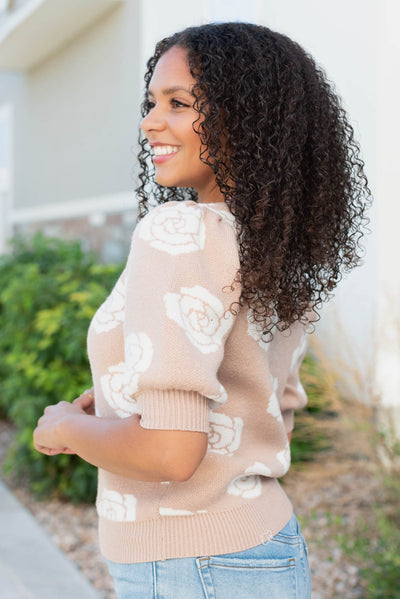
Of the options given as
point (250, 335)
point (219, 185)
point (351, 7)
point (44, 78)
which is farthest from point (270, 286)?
point (44, 78)

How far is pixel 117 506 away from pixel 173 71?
0.80m

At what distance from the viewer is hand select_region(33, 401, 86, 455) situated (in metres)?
1.33

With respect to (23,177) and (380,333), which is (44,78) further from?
(380,333)

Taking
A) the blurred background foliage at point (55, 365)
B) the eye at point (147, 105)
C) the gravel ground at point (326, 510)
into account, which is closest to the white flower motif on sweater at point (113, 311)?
the eye at point (147, 105)

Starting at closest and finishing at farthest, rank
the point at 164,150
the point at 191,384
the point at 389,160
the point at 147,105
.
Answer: the point at 191,384, the point at 164,150, the point at 147,105, the point at 389,160

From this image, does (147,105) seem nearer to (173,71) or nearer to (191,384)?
(173,71)

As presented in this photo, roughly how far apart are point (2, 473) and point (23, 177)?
238 inches

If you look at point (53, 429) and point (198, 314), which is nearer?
point (198, 314)

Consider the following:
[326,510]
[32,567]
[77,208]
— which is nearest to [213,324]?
[32,567]

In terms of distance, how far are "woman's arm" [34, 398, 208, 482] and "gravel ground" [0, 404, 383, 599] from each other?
217 cm

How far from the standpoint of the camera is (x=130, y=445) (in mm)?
1189

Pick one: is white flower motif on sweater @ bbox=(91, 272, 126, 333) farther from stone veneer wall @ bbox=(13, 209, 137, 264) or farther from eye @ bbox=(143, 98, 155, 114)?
stone veneer wall @ bbox=(13, 209, 137, 264)

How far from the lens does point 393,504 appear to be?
369cm

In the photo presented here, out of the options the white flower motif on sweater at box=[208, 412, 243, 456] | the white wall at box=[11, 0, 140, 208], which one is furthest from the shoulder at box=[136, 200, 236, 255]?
the white wall at box=[11, 0, 140, 208]
